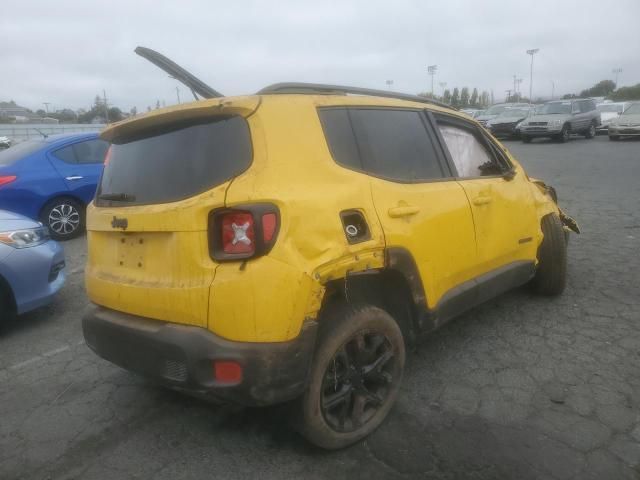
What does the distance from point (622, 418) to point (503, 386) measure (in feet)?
2.06

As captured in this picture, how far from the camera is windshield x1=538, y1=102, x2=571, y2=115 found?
21.1 meters

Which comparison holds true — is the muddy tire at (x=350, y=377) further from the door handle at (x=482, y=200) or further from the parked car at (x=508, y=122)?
the parked car at (x=508, y=122)

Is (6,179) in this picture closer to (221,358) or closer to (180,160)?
(180,160)

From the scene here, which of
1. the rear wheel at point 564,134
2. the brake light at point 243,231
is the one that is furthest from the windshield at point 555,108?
the brake light at point 243,231

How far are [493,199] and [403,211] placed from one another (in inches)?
44.1

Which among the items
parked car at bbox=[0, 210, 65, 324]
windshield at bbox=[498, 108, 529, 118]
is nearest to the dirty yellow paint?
parked car at bbox=[0, 210, 65, 324]

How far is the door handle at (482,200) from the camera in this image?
3.18 m

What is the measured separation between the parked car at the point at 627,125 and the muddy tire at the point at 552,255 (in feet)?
65.6

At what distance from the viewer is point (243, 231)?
6.89 feet

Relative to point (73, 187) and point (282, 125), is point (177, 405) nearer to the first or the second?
point (282, 125)

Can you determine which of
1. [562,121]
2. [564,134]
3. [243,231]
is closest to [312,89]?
[243,231]

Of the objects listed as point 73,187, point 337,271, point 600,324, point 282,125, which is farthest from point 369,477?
point 73,187

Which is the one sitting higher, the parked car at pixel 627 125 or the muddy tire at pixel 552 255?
the parked car at pixel 627 125

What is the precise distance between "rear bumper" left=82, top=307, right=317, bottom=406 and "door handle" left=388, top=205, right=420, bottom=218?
75 cm
